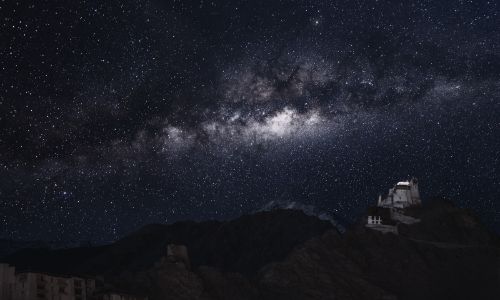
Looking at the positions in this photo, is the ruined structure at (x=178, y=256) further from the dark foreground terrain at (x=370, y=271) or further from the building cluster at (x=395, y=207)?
the building cluster at (x=395, y=207)

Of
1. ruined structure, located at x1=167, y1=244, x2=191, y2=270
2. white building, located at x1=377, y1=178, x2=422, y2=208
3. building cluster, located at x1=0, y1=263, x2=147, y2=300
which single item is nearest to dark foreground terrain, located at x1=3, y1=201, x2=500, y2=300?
ruined structure, located at x1=167, y1=244, x2=191, y2=270

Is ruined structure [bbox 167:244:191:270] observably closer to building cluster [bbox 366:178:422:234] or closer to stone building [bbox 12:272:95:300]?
stone building [bbox 12:272:95:300]

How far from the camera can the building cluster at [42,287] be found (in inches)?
3474

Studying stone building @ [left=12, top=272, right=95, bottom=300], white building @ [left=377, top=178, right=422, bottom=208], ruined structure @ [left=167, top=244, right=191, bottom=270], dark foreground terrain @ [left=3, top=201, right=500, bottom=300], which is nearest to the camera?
stone building @ [left=12, top=272, right=95, bottom=300]

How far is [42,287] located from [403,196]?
86007 millimetres

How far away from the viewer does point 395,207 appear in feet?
464

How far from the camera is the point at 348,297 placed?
118938mm

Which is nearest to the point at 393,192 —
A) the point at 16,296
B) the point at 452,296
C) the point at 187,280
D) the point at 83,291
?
the point at 452,296

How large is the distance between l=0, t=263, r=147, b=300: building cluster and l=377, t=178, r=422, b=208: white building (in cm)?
6966

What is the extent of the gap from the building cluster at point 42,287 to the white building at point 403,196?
6966 centimetres

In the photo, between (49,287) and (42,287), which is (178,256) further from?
(42,287)

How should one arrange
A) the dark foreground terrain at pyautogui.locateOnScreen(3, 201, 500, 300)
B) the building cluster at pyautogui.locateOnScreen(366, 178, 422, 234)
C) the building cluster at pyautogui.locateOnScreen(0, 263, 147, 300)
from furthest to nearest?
the building cluster at pyautogui.locateOnScreen(366, 178, 422, 234) < the dark foreground terrain at pyautogui.locateOnScreen(3, 201, 500, 300) < the building cluster at pyautogui.locateOnScreen(0, 263, 147, 300)

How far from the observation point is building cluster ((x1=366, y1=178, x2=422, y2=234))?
136875 mm

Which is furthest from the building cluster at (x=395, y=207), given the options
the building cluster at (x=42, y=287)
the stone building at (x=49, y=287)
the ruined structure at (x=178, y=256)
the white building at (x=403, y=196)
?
the stone building at (x=49, y=287)
